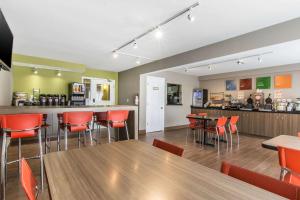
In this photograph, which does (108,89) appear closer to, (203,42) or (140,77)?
(140,77)

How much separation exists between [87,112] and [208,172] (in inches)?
89.1

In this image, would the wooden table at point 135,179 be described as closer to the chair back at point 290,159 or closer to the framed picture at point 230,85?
the chair back at point 290,159

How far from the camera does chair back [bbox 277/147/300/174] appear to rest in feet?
4.91

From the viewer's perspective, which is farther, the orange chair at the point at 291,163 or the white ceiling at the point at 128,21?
the white ceiling at the point at 128,21

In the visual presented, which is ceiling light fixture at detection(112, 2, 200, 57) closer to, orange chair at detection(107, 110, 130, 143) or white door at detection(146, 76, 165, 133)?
orange chair at detection(107, 110, 130, 143)

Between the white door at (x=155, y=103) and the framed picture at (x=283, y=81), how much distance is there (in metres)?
4.21

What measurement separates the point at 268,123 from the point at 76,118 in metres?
6.25

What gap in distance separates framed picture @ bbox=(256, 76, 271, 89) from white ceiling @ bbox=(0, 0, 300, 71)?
418 cm

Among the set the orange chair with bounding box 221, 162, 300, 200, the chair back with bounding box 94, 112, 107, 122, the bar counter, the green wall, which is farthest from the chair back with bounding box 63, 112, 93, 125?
the green wall

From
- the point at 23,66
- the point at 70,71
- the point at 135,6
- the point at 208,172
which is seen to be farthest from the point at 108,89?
the point at 208,172

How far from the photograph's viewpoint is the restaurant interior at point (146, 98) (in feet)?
3.32

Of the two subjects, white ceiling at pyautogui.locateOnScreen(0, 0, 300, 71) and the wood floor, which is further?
the wood floor

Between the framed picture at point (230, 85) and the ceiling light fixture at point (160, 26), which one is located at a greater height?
the ceiling light fixture at point (160, 26)

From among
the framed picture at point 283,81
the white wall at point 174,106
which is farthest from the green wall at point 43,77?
the framed picture at point 283,81
